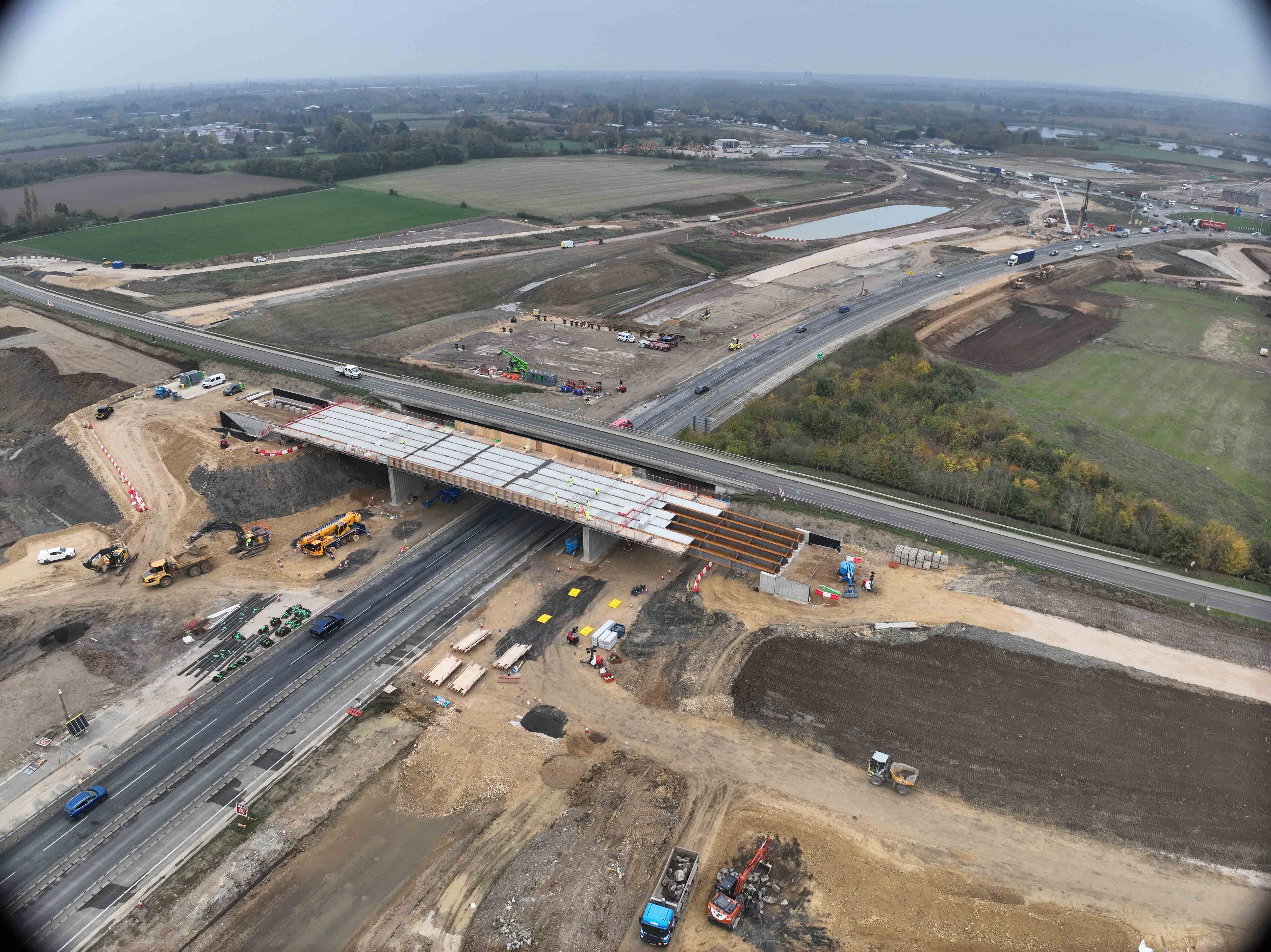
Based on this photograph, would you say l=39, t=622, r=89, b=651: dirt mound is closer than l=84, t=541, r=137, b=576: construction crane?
Yes

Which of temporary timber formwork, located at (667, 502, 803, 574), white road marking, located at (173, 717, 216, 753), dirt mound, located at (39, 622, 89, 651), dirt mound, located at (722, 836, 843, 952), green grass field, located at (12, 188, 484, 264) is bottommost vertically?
dirt mound, located at (39, 622, 89, 651)

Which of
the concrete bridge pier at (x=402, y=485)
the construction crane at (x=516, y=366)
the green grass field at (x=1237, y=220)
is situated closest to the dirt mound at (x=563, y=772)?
the concrete bridge pier at (x=402, y=485)

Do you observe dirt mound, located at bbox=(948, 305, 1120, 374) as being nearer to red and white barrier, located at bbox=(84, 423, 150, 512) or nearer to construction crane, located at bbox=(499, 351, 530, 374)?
construction crane, located at bbox=(499, 351, 530, 374)

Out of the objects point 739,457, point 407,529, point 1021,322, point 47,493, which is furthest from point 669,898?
point 1021,322

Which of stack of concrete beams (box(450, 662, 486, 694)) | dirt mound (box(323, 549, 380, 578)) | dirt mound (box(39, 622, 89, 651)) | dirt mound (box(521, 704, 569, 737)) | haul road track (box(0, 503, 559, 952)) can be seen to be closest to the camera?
haul road track (box(0, 503, 559, 952))

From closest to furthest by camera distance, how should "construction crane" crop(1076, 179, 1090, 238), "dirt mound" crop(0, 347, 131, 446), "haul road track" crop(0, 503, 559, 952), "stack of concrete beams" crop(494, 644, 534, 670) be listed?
"haul road track" crop(0, 503, 559, 952), "stack of concrete beams" crop(494, 644, 534, 670), "dirt mound" crop(0, 347, 131, 446), "construction crane" crop(1076, 179, 1090, 238)

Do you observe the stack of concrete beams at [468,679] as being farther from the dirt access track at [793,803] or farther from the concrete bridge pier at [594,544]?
the concrete bridge pier at [594,544]

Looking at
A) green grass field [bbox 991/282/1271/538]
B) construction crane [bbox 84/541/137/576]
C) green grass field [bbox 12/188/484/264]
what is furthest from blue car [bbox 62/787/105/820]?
green grass field [bbox 12/188/484/264]
